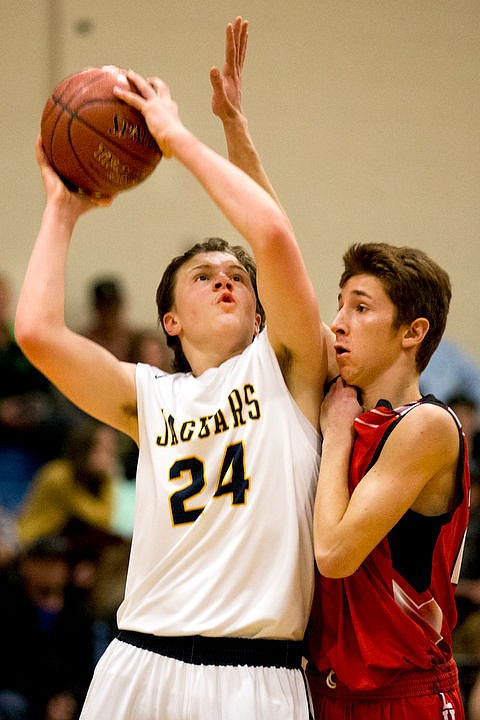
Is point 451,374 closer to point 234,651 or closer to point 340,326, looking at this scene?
point 340,326

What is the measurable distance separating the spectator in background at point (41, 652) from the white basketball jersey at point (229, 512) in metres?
3.22

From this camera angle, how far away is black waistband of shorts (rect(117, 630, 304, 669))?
129 inches

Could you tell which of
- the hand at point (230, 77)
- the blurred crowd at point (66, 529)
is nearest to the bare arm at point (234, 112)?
the hand at point (230, 77)

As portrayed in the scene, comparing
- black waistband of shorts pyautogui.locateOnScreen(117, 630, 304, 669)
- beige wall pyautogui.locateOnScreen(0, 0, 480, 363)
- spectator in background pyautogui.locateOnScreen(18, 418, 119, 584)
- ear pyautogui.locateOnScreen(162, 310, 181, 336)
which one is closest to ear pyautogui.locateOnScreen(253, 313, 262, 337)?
ear pyautogui.locateOnScreen(162, 310, 181, 336)

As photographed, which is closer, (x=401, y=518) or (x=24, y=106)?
(x=401, y=518)

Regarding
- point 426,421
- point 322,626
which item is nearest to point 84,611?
point 322,626

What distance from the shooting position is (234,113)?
3.82 meters

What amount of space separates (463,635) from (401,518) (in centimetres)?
439

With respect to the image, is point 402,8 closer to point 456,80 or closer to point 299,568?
point 456,80

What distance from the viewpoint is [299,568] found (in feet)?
10.9

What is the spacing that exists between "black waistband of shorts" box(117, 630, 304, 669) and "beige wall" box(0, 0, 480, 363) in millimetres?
5881

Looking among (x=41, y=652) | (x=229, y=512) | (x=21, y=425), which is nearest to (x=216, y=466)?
(x=229, y=512)

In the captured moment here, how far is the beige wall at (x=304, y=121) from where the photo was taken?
9.08 metres

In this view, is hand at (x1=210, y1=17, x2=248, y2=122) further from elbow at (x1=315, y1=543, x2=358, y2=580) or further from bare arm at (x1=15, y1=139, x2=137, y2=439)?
elbow at (x1=315, y1=543, x2=358, y2=580)
